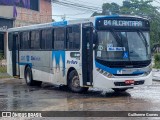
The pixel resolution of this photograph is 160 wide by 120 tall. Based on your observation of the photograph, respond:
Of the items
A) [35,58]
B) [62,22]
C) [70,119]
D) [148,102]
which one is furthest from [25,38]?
[70,119]

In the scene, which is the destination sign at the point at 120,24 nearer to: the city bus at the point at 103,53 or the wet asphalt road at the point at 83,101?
the city bus at the point at 103,53

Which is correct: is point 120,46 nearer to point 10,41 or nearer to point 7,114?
point 7,114

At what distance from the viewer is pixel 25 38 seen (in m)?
20.5

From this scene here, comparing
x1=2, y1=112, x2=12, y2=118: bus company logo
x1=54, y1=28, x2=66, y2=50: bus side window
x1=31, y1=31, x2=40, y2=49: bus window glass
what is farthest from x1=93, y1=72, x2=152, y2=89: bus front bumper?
x1=31, y1=31, x2=40, y2=49: bus window glass

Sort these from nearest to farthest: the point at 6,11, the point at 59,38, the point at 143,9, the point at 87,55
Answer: the point at 87,55
the point at 59,38
the point at 6,11
the point at 143,9

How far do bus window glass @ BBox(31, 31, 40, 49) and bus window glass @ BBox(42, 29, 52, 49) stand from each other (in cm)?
56

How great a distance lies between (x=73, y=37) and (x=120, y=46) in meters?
2.19

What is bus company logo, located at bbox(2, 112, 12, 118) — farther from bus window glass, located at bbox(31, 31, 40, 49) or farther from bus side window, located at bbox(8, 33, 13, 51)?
bus side window, located at bbox(8, 33, 13, 51)

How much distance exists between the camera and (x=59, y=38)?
17406 mm

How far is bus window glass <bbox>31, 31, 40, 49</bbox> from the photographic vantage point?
1922cm

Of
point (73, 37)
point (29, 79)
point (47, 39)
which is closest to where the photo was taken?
point (73, 37)

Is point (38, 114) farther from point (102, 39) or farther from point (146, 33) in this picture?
point (146, 33)

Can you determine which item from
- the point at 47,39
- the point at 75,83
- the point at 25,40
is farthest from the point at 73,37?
the point at 25,40

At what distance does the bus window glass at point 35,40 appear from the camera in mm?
19219
